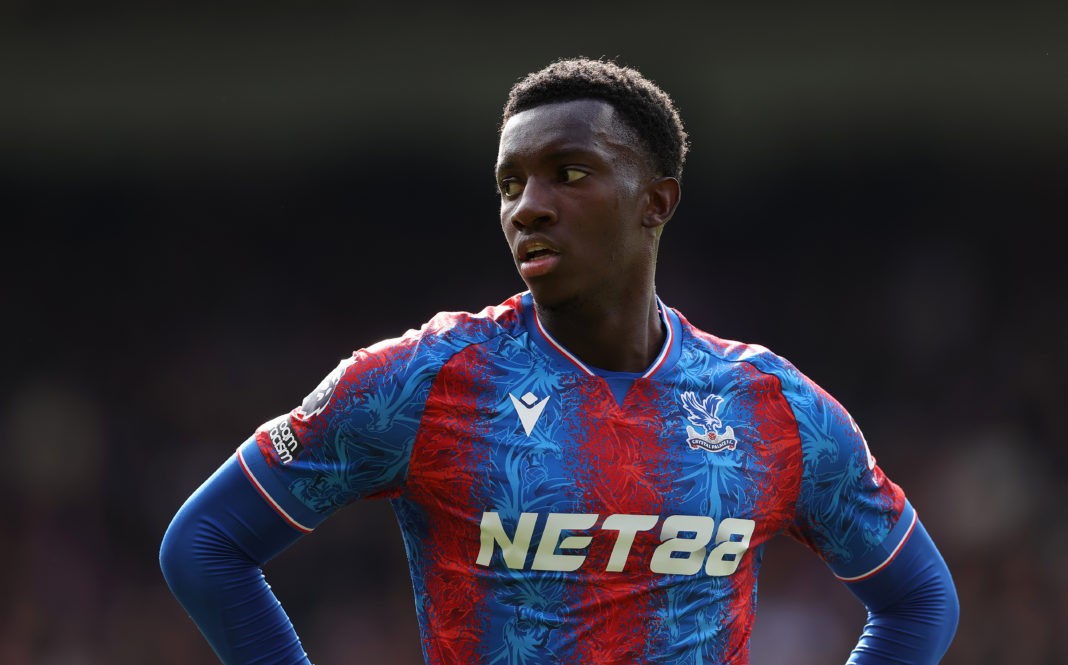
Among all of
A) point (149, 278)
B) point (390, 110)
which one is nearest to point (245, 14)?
point (390, 110)

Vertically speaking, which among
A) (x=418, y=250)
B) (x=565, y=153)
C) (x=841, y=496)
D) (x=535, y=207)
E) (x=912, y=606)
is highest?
(x=565, y=153)

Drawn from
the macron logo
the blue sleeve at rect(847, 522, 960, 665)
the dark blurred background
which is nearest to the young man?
the macron logo

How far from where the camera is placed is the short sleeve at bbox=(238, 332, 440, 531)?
8.55 ft

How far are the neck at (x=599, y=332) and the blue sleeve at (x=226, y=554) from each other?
2.41 ft

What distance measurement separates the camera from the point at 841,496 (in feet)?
9.59

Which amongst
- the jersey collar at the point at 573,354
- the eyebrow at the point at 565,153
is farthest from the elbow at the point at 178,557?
the eyebrow at the point at 565,153

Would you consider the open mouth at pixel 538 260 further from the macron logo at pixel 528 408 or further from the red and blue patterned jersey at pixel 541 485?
the macron logo at pixel 528 408

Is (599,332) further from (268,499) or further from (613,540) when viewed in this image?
(268,499)

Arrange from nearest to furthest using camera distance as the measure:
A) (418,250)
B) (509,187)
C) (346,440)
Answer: (346,440) < (509,187) < (418,250)

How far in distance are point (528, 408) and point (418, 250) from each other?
8351mm

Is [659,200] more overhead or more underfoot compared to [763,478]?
more overhead

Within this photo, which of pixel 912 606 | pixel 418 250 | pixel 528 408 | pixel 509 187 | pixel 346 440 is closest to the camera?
pixel 346 440

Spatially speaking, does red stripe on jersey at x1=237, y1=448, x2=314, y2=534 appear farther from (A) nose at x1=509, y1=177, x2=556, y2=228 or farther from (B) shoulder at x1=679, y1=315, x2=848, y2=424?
(B) shoulder at x1=679, y1=315, x2=848, y2=424

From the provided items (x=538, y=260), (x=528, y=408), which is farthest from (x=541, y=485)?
(x=538, y=260)
